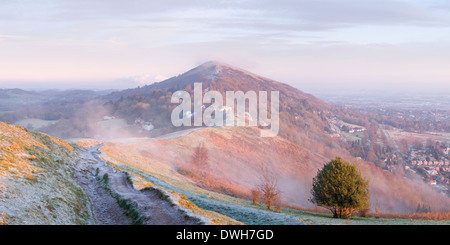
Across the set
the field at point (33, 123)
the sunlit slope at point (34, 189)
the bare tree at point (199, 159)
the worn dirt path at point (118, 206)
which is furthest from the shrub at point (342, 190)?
the field at point (33, 123)

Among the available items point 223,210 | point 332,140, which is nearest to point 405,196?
point 332,140

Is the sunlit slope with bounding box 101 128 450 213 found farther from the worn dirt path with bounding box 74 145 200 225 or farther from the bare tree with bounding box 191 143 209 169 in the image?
the worn dirt path with bounding box 74 145 200 225

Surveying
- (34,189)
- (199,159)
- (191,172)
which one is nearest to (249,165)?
(199,159)

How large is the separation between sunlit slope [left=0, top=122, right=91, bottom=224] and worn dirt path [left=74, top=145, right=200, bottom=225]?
122 centimetres

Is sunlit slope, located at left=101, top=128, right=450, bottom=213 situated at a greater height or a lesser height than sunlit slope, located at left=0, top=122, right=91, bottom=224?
lesser

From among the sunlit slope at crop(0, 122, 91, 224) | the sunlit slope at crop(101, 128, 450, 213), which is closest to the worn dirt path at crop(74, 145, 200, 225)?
the sunlit slope at crop(0, 122, 91, 224)

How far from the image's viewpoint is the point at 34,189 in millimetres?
19047

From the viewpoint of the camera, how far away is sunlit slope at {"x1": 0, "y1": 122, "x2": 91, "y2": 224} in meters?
15.6

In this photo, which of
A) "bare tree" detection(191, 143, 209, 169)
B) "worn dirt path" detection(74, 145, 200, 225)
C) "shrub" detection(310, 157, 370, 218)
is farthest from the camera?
"bare tree" detection(191, 143, 209, 169)

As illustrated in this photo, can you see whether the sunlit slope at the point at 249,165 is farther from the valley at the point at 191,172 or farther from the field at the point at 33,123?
the field at the point at 33,123

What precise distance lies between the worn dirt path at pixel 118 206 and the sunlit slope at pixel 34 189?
122cm

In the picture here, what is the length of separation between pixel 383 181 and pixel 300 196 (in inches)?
2178

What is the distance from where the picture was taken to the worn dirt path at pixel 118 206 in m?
18.4
